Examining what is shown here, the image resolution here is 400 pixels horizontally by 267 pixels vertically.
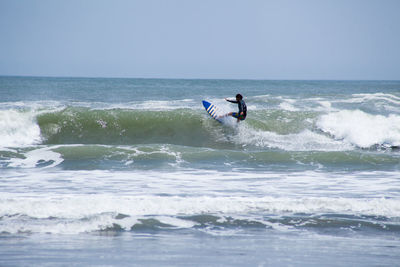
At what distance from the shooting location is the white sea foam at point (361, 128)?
14.7 m

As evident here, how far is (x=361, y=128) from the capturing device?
15.6 meters

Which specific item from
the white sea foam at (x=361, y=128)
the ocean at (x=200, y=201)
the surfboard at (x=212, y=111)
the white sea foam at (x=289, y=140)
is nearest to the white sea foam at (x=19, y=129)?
the ocean at (x=200, y=201)

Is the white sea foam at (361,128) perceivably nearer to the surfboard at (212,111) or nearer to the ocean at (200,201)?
the ocean at (200,201)

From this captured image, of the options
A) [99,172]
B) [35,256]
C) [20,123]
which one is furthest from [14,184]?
[20,123]

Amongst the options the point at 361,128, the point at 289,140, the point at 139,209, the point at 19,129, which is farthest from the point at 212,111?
the point at 139,209

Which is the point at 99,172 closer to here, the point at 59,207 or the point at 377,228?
the point at 59,207

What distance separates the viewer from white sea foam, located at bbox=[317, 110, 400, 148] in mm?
14688

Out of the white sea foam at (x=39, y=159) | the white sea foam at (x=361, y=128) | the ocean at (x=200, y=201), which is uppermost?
the white sea foam at (x=361, y=128)

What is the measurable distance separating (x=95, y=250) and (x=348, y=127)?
12.9 metres

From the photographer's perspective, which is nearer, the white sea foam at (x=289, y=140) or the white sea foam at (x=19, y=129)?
the white sea foam at (x=289, y=140)

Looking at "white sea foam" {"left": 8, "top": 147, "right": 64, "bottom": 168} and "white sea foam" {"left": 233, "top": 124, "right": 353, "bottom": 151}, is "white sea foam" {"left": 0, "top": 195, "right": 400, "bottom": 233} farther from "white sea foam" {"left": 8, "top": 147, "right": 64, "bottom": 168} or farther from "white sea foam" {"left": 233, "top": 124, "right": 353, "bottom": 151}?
"white sea foam" {"left": 233, "top": 124, "right": 353, "bottom": 151}

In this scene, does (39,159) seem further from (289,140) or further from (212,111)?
(289,140)

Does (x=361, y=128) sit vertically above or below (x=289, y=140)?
above

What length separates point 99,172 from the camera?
361 inches
